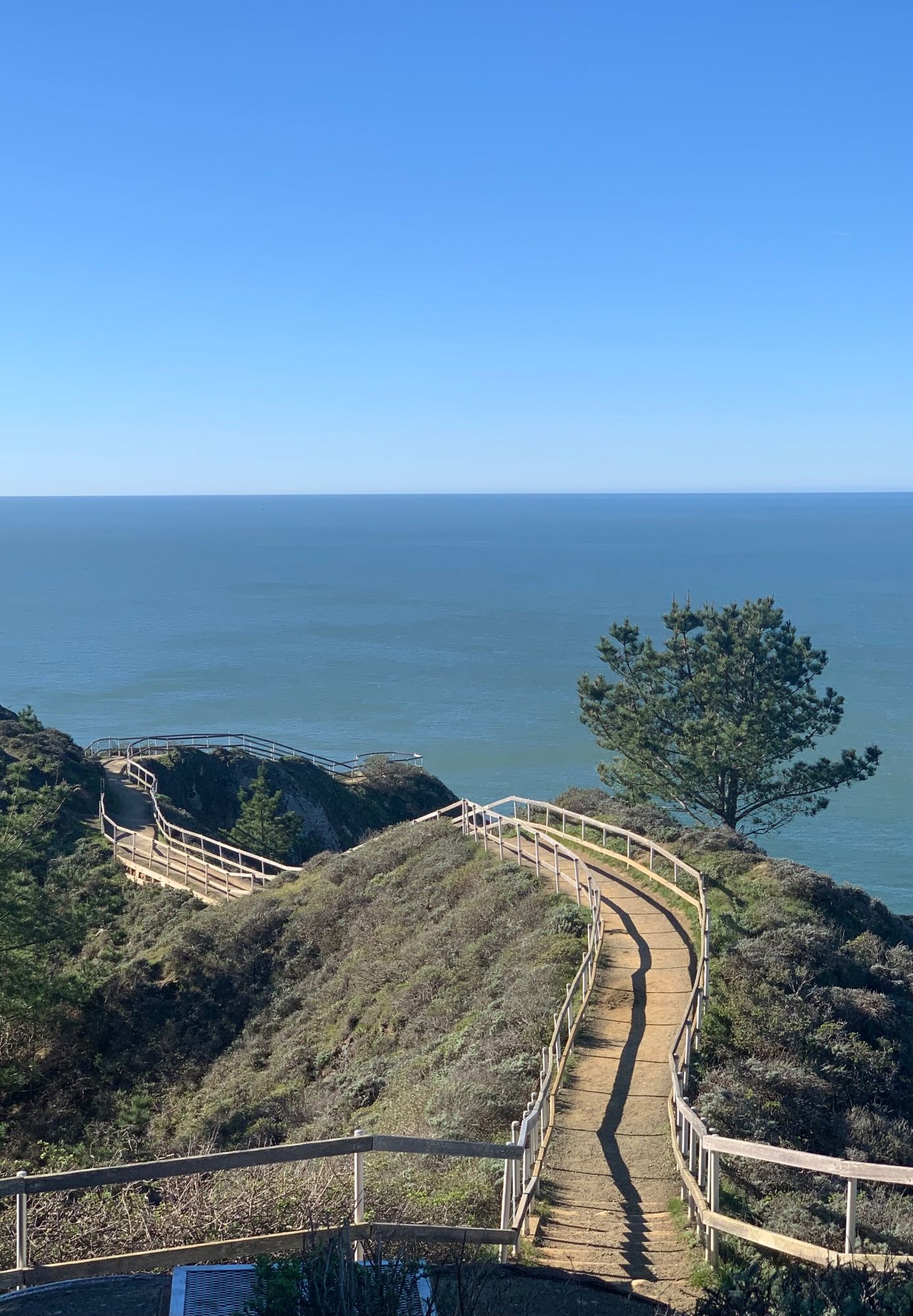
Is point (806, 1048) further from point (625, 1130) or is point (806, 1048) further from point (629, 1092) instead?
point (625, 1130)

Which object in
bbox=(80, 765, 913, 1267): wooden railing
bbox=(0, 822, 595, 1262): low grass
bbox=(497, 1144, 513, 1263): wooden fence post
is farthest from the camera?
bbox=(0, 822, 595, 1262): low grass

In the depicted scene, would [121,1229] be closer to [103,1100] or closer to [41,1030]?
[103,1100]

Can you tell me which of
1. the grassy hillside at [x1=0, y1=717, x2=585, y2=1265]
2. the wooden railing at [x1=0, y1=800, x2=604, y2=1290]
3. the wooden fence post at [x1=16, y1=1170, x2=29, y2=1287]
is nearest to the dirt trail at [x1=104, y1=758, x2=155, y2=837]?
the grassy hillside at [x1=0, y1=717, x2=585, y2=1265]

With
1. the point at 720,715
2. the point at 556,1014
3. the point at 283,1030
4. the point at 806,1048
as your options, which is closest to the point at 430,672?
the point at 720,715

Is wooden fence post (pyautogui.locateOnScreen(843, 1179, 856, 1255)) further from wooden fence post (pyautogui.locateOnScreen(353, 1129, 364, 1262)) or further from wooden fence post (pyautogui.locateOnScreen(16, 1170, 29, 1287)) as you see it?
wooden fence post (pyautogui.locateOnScreen(16, 1170, 29, 1287))

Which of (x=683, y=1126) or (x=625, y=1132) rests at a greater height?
(x=683, y=1126)

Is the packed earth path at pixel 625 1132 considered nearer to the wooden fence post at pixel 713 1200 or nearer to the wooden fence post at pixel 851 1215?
the wooden fence post at pixel 713 1200
